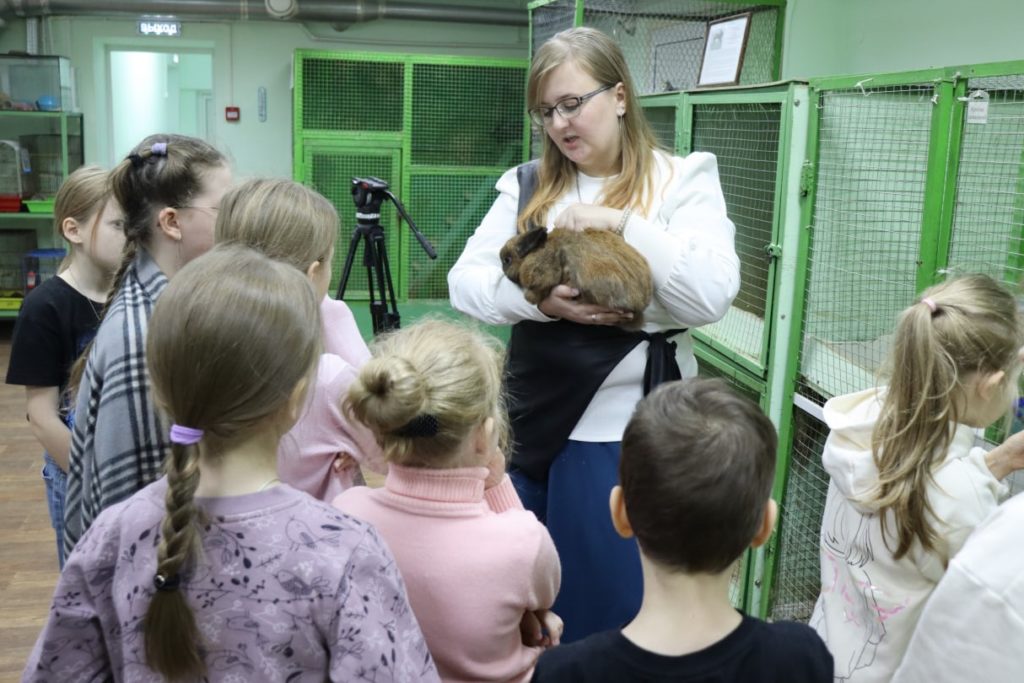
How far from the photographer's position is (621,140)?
176 centimetres

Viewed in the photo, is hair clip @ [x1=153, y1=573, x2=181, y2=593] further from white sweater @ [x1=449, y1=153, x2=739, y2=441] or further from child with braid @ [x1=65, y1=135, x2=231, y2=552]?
white sweater @ [x1=449, y1=153, x2=739, y2=441]

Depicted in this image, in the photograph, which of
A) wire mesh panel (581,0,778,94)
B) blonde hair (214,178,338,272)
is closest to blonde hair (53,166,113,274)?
blonde hair (214,178,338,272)

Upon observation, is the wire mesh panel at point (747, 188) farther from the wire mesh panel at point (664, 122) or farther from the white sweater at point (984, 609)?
the white sweater at point (984, 609)

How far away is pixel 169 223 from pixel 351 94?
13.8 feet

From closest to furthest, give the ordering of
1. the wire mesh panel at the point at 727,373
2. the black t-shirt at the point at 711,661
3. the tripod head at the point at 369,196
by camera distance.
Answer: the black t-shirt at the point at 711,661 → the wire mesh panel at the point at 727,373 → the tripod head at the point at 369,196

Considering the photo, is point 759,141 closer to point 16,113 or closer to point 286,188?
point 286,188

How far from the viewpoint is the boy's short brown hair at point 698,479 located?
36.3 inches

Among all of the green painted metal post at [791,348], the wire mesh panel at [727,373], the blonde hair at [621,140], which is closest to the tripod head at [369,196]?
the wire mesh panel at [727,373]

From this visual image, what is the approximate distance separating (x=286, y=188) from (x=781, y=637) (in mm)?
961

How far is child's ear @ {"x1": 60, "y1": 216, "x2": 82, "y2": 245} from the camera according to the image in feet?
6.57

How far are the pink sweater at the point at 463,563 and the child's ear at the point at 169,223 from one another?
535 mm

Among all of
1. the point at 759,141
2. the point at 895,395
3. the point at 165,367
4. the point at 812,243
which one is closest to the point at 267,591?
the point at 165,367

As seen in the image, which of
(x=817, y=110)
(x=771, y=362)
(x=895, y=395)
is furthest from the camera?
(x=771, y=362)

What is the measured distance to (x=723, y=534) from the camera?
93cm
